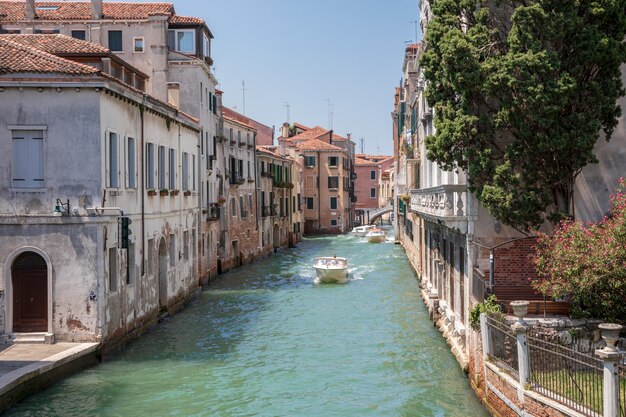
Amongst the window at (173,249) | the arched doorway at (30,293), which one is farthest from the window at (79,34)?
the arched doorway at (30,293)

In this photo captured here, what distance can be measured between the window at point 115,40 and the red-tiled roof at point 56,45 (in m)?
9.99

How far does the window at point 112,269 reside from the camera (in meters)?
16.1

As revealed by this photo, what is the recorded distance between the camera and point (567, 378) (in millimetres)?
9141

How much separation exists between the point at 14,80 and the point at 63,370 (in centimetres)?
601

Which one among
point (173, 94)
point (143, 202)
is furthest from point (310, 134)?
point (143, 202)

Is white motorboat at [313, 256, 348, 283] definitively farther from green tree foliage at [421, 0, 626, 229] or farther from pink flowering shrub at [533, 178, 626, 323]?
pink flowering shrub at [533, 178, 626, 323]

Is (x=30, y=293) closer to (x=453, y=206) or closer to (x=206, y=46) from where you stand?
(x=453, y=206)

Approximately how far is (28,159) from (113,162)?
1.81 m

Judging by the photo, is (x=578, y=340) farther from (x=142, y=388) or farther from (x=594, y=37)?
(x=142, y=388)

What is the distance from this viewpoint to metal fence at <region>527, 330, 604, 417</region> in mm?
8461

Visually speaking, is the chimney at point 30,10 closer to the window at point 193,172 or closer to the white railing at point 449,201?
the window at point 193,172

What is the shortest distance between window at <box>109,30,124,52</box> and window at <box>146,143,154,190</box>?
33.0ft

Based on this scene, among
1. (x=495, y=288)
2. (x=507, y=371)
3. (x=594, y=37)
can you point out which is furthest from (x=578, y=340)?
(x=594, y=37)

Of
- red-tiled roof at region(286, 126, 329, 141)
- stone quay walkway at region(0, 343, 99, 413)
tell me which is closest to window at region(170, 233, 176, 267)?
stone quay walkway at region(0, 343, 99, 413)
